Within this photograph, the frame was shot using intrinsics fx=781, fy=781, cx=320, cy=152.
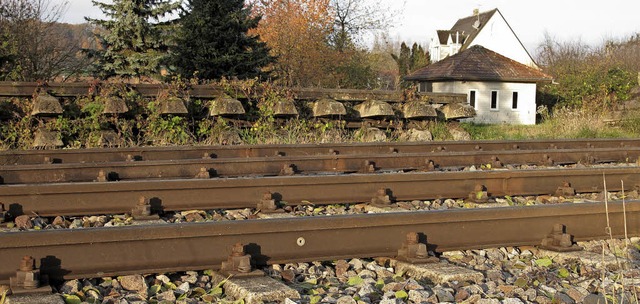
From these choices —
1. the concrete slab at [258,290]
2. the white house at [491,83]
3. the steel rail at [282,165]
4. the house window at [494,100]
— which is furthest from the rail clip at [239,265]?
the house window at [494,100]

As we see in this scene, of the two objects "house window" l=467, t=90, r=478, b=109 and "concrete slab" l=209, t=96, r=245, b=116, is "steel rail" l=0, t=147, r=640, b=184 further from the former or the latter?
"house window" l=467, t=90, r=478, b=109

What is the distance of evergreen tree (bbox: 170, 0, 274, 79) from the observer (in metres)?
22.1

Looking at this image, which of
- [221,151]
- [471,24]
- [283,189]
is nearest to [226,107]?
[221,151]

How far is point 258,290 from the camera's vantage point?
4473 mm

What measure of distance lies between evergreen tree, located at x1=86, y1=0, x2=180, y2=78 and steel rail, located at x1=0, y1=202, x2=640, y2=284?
25445 mm

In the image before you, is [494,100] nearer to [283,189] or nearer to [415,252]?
[283,189]

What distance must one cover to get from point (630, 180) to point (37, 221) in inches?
261

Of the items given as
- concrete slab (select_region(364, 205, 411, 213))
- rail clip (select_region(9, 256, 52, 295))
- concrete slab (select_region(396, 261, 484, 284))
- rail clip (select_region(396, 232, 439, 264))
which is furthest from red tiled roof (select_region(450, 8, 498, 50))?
rail clip (select_region(9, 256, 52, 295))

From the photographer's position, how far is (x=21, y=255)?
180 inches

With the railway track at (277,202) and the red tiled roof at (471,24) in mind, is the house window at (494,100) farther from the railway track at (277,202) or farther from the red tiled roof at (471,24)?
the railway track at (277,202)

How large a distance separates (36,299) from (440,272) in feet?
8.00

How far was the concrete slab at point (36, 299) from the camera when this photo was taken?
4.21 metres

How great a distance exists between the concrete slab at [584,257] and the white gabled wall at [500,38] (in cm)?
6871

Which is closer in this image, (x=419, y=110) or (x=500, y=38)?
(x=419, y=110)
